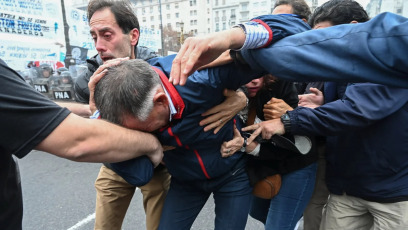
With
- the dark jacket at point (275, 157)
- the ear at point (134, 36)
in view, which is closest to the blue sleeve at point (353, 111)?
the dark jacket at point (275, 157)

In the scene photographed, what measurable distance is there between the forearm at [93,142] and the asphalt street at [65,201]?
6.28 ft

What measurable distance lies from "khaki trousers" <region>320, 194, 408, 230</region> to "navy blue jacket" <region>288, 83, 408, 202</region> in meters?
0.06

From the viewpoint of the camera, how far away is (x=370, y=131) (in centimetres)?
→ 150

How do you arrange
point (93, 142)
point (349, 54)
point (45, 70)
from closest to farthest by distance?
1. point (349, 54)
2. point (93, 142)
3. point (45, 70)

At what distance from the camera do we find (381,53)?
0.75 m

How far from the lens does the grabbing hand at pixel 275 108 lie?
5.32ft

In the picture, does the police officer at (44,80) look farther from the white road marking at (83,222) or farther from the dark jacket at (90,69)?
the dark jacket at (90,69)

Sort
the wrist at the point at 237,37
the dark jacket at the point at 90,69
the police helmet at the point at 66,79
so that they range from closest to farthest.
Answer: the wrist at the point at 237,37
the dark jacket at the point at 90,69
the police helmet at the point at 66,79

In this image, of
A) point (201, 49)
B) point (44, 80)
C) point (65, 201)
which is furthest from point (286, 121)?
point (44, 80)

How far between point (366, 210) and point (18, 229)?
73.9 inches

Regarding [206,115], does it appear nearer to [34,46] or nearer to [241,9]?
[34,46]

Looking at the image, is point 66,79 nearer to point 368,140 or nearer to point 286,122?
point 286,122

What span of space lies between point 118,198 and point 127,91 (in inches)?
50.7

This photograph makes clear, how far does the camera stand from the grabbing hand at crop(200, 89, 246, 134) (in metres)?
1.34
